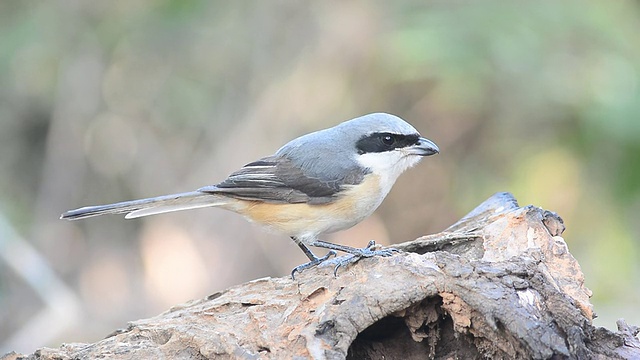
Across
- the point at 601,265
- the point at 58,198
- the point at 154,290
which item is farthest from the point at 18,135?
the point at 601,265

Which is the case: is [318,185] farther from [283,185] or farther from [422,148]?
[422,148]

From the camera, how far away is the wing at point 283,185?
183 inches

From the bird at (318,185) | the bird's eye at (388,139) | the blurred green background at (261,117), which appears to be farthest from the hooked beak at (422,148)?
the blurred green background at (261,117)

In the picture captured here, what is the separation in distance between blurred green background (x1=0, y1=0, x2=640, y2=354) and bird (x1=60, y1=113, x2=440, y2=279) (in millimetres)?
3569

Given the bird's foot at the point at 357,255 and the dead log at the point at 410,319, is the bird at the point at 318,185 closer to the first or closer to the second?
the bird's foot at the point at 357,255

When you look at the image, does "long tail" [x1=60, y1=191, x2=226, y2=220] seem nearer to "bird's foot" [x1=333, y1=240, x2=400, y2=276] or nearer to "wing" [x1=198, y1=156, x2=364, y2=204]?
"wing" [x1=198, y1=156, x2=364, y2=204]

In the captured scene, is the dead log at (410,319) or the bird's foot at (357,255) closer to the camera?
the dead log at (410,319)

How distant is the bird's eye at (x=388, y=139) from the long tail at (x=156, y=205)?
103cm

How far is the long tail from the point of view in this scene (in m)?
4.52

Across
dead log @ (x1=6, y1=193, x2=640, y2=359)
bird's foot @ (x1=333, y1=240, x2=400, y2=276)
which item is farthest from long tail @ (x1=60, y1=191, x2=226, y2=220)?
bird's foot @ (x1=333, y1=240, x2=400, y2=276)

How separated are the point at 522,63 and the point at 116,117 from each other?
4525 mm

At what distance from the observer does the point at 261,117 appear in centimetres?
868

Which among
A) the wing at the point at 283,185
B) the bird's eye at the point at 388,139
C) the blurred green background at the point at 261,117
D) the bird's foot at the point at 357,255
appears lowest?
the bird's foot at the point at 357,255

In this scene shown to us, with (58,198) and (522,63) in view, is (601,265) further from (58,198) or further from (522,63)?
(58,198)
